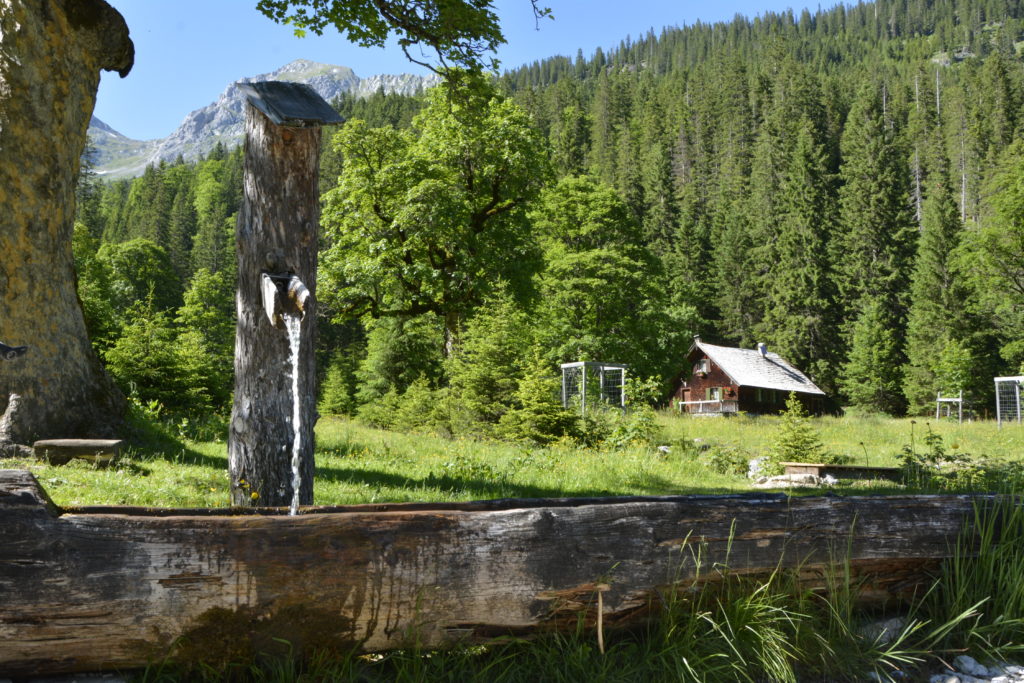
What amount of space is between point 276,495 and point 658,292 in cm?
3847

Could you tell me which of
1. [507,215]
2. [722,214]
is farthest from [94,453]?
[722,214]

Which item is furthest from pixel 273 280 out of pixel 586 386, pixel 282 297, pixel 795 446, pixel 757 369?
pixel 757 369

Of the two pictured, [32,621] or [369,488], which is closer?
[32,621]

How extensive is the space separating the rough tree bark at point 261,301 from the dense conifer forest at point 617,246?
6823 millimetres

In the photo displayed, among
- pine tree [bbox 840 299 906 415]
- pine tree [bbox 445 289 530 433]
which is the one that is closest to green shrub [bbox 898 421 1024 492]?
pine tree [bbox 445 289 530 433]

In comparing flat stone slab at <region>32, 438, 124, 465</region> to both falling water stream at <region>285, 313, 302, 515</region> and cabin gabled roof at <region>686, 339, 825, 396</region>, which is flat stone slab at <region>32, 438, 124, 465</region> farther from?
cabin gabled roof at <region>686, 339, 825, 396</region>

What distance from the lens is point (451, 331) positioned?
24.3 meters

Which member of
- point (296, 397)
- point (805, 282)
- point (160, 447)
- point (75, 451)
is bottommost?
point (160, 447)

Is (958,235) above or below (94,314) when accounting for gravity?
above

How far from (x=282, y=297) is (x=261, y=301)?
0.30 m

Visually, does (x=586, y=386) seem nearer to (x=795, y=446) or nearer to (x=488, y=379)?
(x=488, y=379)

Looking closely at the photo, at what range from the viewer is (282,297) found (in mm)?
4633

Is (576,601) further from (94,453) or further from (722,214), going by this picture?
(722,214)

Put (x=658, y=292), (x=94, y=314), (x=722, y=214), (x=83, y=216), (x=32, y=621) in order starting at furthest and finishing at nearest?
(x=722, y=214) → (x=83, y=216) → (x=658, y=292) → (x=94, y=314) → (x=32, y=621)
